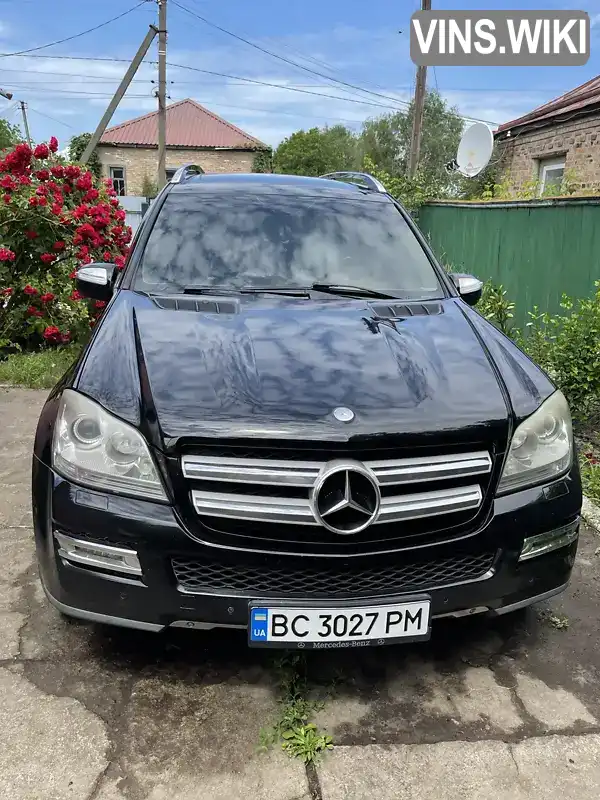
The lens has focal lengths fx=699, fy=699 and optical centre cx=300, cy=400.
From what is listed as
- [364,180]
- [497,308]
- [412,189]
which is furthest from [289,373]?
[412,189]

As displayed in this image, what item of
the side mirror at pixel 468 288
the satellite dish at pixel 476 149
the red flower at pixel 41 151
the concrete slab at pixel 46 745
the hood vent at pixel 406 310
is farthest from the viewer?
the satellite dish at pixel 476 149

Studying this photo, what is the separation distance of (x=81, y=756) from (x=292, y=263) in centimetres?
229

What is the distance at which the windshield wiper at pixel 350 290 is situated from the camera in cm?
330

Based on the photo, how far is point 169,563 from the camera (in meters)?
2.12

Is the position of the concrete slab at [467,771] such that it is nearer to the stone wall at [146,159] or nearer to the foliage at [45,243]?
the foliage at [45,243]

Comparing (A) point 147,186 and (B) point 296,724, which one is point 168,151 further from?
(B) point 296,724

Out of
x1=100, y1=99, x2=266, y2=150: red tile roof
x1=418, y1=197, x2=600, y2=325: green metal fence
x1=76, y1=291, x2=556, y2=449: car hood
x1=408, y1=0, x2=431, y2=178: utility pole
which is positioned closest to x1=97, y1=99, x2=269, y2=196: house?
x1=100, y1=99, x2=266, y2=150: red tile roof

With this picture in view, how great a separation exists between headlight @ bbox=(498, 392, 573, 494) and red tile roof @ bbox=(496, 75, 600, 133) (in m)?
10.1

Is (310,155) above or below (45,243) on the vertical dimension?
above

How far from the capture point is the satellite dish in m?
10.9

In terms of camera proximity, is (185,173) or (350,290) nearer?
(350,290)

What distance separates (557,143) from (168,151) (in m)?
33.8

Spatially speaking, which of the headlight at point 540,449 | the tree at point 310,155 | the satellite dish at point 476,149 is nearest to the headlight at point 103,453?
the headlight at point 540,449

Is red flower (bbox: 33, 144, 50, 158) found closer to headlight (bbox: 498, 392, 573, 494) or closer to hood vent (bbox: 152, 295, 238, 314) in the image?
hood vent (bbox: 152, 295, 238, 314)
